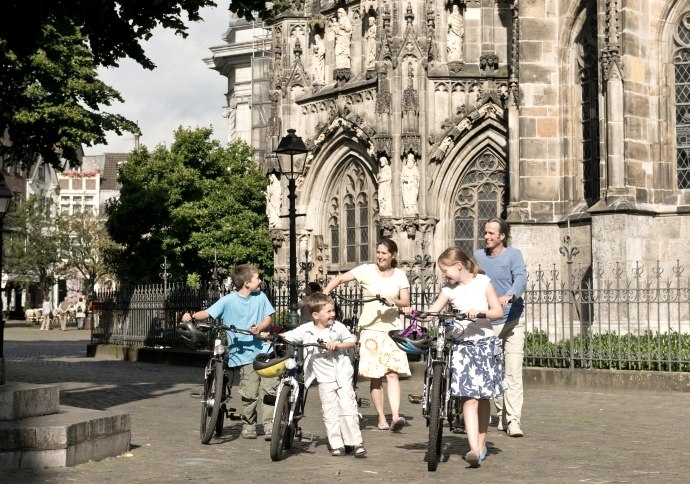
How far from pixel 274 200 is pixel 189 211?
1297 cm

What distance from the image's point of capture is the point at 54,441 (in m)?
9.44

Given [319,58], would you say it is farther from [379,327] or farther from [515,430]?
[515,430]

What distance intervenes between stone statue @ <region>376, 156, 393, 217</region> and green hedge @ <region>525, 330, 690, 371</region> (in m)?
12.7

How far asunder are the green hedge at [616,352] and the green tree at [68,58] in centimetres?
671

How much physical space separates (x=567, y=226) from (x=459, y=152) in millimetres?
6512

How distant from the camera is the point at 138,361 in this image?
27.0 m

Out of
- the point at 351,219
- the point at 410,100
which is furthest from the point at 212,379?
the point at 351,219

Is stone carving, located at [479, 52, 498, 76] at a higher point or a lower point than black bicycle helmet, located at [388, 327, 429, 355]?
higher

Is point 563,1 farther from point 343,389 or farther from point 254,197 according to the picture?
point 254,197

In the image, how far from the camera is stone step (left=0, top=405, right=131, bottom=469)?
370 inches

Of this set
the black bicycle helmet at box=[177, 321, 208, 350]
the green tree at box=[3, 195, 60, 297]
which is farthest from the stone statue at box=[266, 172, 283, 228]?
the green tree at box=[3, 195, 60, 297]

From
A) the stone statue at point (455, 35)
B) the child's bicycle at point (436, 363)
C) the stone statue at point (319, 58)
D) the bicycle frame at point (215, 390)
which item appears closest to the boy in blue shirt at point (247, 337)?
the bicycle frame at point (215, 390)

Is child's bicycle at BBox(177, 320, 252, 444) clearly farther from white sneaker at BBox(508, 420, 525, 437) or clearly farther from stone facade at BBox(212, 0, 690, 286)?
stone facade at BBox(212, 0, 690, 286)

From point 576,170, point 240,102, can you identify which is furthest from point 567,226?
point 240,102
